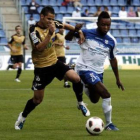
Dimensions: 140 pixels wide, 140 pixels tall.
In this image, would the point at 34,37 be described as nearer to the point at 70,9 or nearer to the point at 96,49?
the point at 96,49

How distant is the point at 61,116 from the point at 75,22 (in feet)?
74.9

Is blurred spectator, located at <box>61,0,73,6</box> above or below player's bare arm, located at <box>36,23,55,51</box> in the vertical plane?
below

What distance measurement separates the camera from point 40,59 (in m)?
10.7

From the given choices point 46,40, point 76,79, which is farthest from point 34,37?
point 76,79

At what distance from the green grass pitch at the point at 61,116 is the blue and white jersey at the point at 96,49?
1171 mm

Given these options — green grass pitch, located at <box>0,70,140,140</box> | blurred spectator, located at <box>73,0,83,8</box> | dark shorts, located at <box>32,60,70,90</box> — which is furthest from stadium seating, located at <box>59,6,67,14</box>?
dark shorts, located at <box>32,60,70,90</box>

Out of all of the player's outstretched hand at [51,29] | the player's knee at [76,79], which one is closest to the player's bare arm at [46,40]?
the player's outstretched hand at [51,29]

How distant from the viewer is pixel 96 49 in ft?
37.5

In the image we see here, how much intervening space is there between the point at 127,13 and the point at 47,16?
28.7m

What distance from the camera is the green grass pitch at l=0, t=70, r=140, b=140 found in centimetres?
1002

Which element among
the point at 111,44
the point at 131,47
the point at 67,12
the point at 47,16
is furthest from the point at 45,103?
the point at 67,12

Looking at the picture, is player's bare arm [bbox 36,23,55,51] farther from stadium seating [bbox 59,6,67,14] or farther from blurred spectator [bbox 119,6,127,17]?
stadium seating [bbox 59,6,67,14]

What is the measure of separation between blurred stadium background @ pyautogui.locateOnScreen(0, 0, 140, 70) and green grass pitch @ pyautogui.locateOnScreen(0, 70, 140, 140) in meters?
13.9

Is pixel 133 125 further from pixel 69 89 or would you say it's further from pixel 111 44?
pixel 69 89
